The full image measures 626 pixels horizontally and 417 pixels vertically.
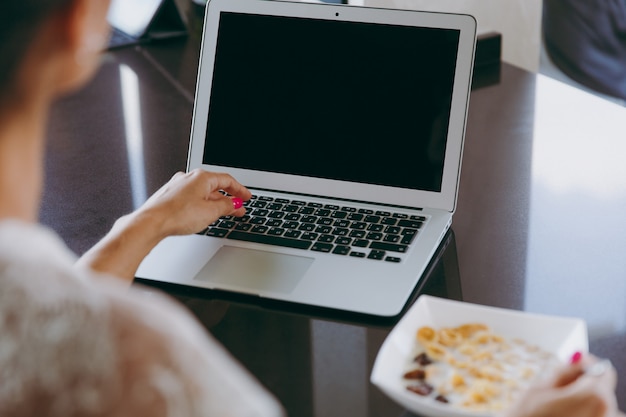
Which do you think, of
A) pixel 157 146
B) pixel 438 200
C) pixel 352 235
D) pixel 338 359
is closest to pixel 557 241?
pixel 438 200

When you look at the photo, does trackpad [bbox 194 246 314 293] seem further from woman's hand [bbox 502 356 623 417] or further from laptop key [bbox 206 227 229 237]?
woman's hand [bbox 502 356 623 417]

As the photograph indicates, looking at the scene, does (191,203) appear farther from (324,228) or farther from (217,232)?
(324,228)

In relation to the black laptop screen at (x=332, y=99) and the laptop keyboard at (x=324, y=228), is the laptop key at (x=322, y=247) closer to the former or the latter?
the laptop keyboard at (x=324, y=228)

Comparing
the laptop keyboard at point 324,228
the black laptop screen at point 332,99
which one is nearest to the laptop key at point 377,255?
the laptop keyboard at point 324,228

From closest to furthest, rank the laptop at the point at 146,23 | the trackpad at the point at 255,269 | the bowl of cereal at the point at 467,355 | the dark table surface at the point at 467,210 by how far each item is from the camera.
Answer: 1. the bowl of cereal at the point at 467,355
2. the dark table surface at the point at 467,210
3. the trackpad at the point at 255,269
4. the laptop at the point at 146,23

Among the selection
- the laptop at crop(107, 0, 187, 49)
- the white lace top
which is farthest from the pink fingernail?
the laptop at crop(107, 0, 187, 49)

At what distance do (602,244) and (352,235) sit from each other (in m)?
0.31

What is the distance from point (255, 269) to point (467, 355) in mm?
321

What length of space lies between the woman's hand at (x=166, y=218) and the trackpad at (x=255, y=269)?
0.19 feet

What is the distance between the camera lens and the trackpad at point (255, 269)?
3.40ft

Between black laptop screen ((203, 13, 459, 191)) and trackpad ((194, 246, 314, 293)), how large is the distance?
174mm

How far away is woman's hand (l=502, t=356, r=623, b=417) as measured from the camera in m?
0.66

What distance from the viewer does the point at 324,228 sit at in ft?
3.75

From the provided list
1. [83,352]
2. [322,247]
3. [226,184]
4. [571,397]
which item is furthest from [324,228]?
[83,352]
